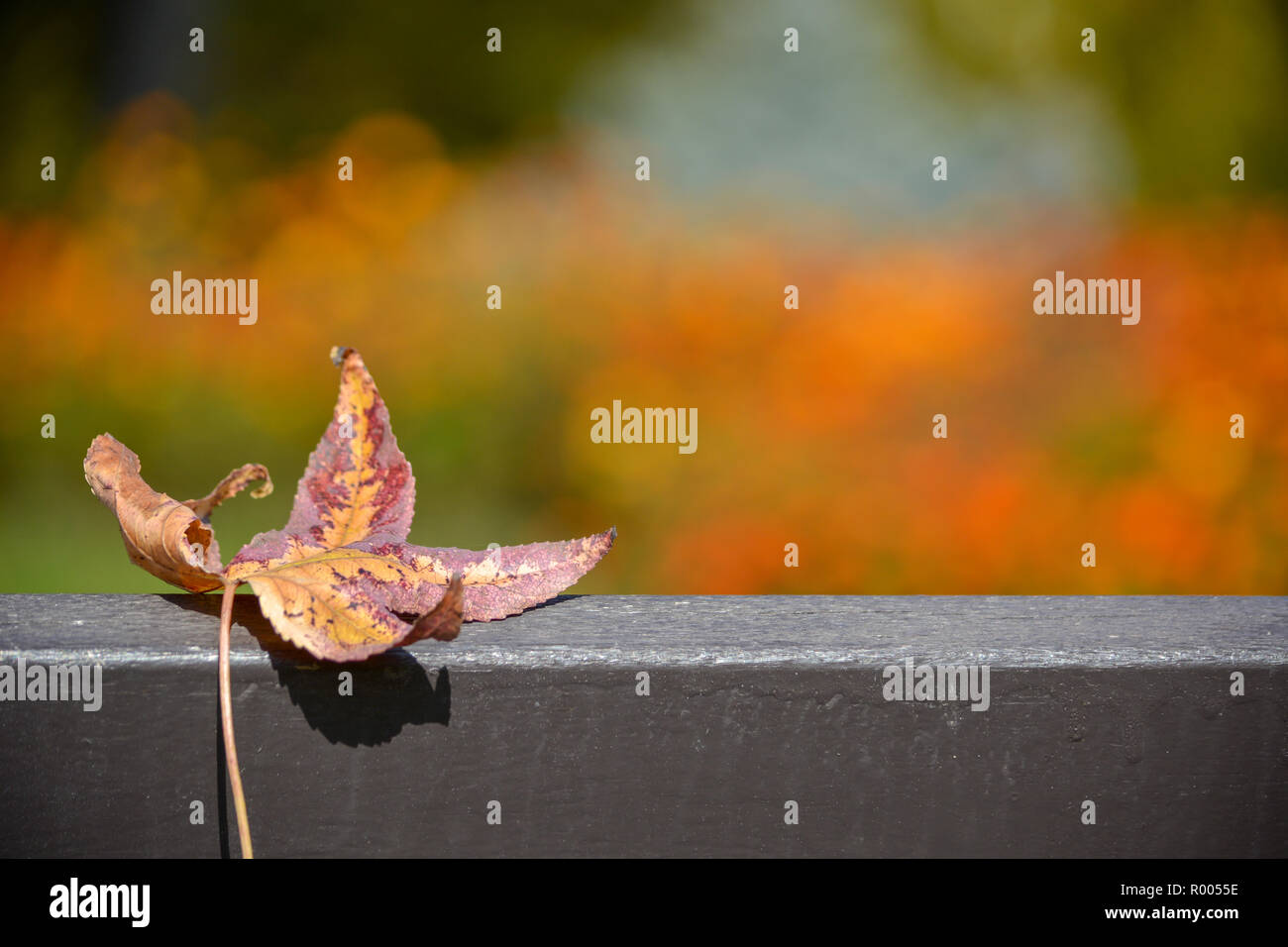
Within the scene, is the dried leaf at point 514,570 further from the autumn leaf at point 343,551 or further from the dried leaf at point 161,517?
the dried leaf at point 161,517

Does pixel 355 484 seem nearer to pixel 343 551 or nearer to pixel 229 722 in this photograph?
pixel 343 551

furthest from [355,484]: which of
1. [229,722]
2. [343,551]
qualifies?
[229,722]

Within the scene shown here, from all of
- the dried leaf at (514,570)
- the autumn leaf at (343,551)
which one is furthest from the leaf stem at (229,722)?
the dried leaf at (514,570)

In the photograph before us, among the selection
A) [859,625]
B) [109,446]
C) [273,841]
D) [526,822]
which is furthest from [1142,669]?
[109,446]

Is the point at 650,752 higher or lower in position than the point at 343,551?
lower

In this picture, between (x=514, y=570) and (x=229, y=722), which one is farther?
(x=514, y=570)
